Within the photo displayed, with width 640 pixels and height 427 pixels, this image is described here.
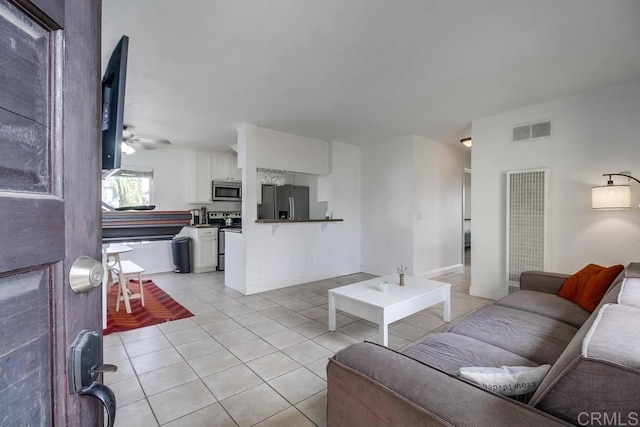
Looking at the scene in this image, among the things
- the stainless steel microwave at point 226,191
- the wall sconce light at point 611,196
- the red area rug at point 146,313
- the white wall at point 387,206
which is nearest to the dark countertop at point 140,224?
the red area rug at point 146,313

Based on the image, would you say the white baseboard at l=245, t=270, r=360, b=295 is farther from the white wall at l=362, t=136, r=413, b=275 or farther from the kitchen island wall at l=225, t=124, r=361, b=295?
the white wall at l=362, t=136, r=413, b=275

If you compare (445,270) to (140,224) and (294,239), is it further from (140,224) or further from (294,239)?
(140,224)

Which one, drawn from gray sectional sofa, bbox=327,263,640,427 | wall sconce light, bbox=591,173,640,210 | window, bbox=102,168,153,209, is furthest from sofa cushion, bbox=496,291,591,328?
window, bbox=102,168,153,209

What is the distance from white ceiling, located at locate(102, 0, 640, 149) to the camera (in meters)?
1.92

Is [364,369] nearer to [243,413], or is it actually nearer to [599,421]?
[599,421]

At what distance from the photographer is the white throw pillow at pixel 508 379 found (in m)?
1.01

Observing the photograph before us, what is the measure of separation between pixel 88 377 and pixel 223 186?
6030 mm

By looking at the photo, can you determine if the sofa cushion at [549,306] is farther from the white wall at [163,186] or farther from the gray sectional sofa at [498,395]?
the white wall at [163,186]

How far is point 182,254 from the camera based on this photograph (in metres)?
5.65

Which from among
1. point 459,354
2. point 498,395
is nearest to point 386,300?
point 459,354

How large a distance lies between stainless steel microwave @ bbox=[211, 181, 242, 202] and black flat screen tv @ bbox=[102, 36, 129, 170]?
5.39m

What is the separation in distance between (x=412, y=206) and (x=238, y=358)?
358 centimetres

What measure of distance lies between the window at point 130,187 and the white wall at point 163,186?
11cm

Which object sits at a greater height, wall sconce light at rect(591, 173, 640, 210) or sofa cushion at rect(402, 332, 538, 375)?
wall sconce light at rect(591, 173, 640, 210)
